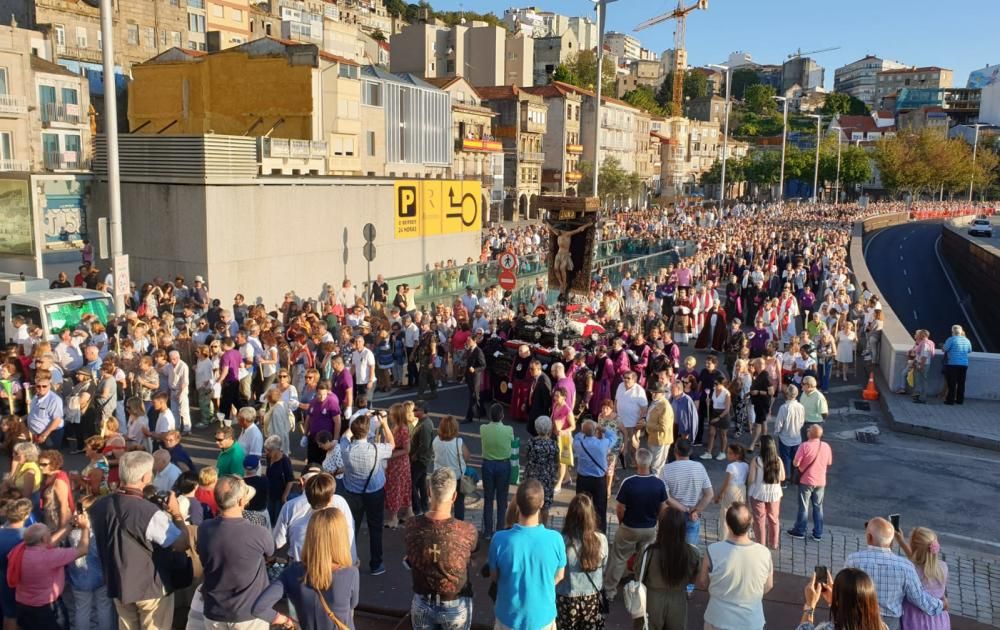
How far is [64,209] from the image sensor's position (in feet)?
68.3

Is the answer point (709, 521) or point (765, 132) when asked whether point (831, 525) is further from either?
point (765, 132)

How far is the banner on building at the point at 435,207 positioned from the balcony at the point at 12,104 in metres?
24.5

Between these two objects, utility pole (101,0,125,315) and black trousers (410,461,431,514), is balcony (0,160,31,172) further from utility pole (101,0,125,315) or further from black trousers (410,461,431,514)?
black trousers (410,461,431,514)

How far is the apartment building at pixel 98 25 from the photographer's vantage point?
50.2 metres

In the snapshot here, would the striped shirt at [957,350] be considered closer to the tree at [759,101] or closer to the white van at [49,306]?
the white van at [49,306]

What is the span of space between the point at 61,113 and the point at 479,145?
2715 cm

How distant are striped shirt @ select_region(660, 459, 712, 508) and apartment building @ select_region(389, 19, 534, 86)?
72.9 metres

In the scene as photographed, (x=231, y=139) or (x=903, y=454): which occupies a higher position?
(x=231, y=139)

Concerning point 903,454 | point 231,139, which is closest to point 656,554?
point 903,454

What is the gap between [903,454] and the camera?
12.5 meters

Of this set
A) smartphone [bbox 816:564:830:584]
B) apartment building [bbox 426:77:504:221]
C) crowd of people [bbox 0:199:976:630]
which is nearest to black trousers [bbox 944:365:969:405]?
crowd of people [bbox 0:199:976:630]

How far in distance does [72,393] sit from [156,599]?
722 centimetres

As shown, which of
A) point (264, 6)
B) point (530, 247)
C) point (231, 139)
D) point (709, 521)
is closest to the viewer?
point (709, 521)

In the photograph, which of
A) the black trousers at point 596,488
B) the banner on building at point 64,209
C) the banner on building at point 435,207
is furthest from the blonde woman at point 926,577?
the banner on building at point 435,207
